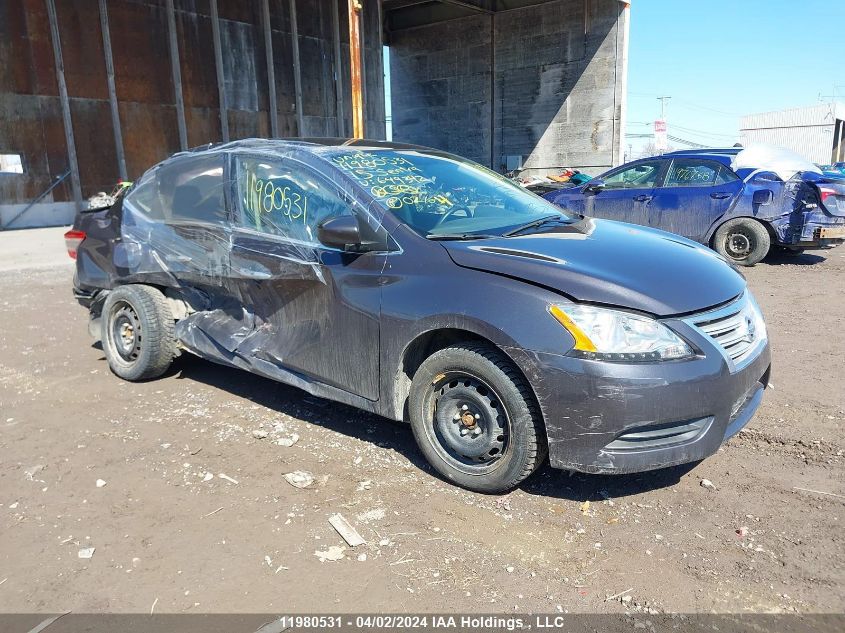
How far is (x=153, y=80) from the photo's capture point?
63.6 ft

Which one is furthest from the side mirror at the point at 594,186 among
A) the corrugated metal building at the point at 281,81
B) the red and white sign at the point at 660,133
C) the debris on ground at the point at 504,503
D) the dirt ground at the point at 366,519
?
the red and white sign at the point at 660,133

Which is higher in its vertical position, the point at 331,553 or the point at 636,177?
the point at 636,177

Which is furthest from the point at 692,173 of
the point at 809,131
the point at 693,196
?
the point at 809,131

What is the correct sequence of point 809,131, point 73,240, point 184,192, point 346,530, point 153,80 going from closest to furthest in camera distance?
point 346,530
point 184,192
point 73,240
point 153,80
point 809,131

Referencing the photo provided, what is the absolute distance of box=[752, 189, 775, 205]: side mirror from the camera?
28.9 feet

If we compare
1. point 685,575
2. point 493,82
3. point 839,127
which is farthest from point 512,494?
point 839,127

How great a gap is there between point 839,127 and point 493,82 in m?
44.4

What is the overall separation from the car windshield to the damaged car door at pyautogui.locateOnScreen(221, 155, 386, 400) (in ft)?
0.73

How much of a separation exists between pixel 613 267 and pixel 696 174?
23.6 feet

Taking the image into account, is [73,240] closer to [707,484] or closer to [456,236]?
[456,236]

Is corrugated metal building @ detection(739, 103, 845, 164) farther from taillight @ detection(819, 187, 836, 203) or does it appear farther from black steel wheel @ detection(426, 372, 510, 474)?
black steel wheel @ detection(426, 372, 510, 474)

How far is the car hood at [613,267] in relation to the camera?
9.46ft

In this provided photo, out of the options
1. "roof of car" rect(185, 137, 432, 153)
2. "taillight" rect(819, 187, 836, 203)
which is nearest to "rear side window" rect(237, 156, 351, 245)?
"roof of car" rect(185, 137, 432, 153)

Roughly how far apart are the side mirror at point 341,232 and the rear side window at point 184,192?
3.99ft
